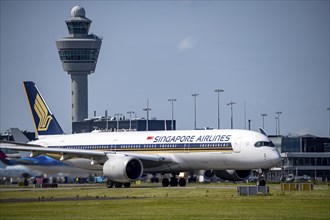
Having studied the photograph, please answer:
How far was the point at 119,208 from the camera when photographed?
178 ft

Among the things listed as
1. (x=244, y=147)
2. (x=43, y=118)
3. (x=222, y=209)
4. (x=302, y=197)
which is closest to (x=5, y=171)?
(x=222, y=209)

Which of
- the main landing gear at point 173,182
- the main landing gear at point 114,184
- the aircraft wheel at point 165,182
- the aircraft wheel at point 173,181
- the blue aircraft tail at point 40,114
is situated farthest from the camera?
the blue aircraft tail at point 40,114

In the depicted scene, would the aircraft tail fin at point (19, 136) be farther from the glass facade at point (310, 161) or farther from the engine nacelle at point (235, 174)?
the glass facade at point (310, 161)

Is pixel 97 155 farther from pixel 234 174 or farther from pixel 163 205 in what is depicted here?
pixel 163 205

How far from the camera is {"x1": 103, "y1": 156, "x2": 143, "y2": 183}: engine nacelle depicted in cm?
8344

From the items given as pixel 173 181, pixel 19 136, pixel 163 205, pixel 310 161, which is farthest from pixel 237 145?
pixel 310 161

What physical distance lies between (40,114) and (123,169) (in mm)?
24200

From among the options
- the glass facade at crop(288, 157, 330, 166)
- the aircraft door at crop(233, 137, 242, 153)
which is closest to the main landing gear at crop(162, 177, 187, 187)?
the aircraft door at crop(233, 137, 242, 153)

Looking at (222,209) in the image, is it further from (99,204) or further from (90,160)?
(90,160)

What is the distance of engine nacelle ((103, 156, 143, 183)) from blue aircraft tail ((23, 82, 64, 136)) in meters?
19.4

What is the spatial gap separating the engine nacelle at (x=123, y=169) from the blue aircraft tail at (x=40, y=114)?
19.4 meters

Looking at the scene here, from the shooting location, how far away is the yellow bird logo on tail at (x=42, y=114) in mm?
103562

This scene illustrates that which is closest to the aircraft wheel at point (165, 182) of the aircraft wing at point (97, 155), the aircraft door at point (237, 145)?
the aircraft wing at point (97, 155)

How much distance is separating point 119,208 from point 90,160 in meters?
40.3
